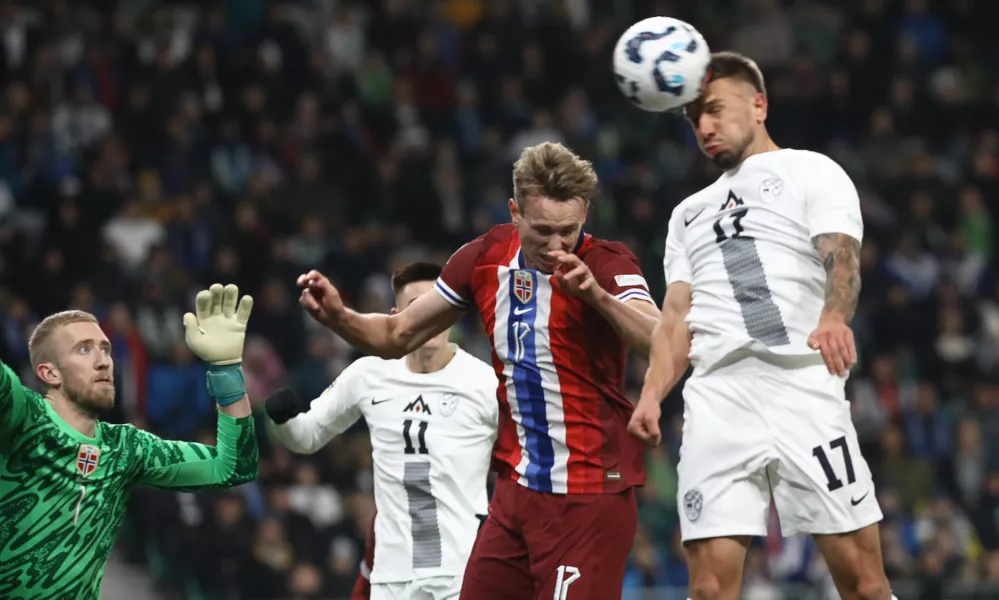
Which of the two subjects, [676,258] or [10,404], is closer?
[10,404]

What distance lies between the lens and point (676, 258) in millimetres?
6469

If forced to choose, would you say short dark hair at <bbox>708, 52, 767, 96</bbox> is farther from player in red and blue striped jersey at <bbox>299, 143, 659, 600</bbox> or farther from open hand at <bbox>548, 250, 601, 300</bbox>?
open hand at <bbox>548, 250, 601, 300</bbox>

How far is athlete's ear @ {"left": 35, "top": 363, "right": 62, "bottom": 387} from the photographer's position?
20.5 ft

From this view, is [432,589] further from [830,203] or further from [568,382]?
[830,203]

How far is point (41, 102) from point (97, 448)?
1110cm

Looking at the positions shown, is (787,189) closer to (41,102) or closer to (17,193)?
(17,193)

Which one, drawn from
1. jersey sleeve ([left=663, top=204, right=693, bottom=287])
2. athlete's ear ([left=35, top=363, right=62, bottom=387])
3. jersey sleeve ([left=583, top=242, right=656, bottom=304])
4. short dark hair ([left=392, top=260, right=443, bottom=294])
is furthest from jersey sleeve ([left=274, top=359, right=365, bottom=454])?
jersey sleeve ([left=663, top=204, right=693, bottom=287])

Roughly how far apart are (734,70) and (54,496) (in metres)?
3.20

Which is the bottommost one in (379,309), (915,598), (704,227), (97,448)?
(915,598)

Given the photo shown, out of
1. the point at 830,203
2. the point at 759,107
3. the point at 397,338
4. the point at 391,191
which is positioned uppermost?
the point at 759,107

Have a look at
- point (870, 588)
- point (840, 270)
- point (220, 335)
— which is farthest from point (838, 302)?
point (220, 335)

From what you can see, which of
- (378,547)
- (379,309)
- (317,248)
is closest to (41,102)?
(317,248)

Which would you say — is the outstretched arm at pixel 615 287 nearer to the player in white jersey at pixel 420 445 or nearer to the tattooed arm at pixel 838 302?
the tattooed arm at pixel 838 302

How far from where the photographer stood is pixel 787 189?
611 cm
